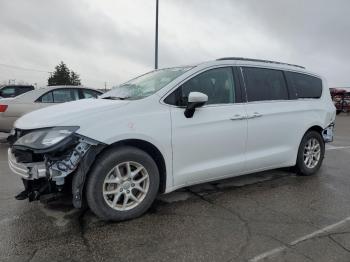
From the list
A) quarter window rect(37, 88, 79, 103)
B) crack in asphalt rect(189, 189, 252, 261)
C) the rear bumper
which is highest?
quarter window rect(37, 88, 79, 103)

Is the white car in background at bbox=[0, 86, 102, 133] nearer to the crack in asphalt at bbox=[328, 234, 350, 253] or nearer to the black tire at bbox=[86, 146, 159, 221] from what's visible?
the black tire at bbox=[86, 146, 159, 221]

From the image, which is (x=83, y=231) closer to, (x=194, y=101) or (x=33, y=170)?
(x=33, y=170)

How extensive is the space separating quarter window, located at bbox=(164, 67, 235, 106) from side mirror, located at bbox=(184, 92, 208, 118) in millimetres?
→ 111

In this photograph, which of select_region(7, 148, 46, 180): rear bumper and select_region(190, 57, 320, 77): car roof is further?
select_region(190, 57, 320, 77): car roof

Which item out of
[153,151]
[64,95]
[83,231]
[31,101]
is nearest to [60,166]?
[83,231]

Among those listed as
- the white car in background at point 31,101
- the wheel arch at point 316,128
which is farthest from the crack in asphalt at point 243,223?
the white car in background at point 31,101

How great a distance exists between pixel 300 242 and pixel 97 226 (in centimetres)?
202

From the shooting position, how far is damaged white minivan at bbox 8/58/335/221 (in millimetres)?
3582

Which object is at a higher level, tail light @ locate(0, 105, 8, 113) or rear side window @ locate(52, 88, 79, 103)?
rear side window @ locate(52, 88, 79, 103)

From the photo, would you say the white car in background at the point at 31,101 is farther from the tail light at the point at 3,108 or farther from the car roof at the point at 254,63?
the car roof at the point at 254,63

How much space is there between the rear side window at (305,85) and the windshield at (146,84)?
202 centimetres

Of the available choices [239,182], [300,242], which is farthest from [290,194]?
[300,242]

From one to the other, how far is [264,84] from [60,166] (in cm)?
313

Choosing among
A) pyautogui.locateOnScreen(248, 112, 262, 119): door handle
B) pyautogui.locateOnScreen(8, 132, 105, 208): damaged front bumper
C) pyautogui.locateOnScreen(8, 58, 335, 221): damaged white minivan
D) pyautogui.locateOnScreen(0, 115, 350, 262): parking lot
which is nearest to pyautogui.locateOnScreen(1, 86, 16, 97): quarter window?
pyautogui.locateOnScreen(0, 115, 350, 262): parking lot
